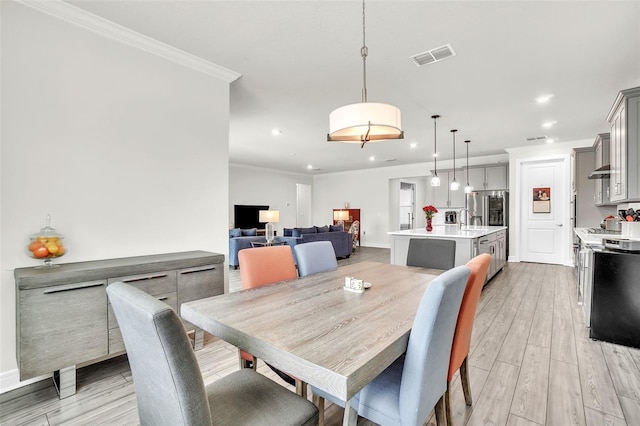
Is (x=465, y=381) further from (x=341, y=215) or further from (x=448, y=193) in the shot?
(x=341, y=215)

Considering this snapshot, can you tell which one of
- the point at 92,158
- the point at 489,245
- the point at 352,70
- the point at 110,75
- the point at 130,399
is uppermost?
the point at 352,70

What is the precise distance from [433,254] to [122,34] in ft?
10.7

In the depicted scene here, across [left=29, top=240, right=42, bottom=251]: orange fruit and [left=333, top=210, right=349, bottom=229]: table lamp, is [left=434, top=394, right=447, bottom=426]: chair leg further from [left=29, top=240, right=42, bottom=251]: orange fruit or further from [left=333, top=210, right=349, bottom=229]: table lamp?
[left=333, top=210, right=349, bottom=229]: table lamp

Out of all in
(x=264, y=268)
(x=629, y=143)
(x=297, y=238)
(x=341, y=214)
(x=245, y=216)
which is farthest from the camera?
(x=341, y=214)

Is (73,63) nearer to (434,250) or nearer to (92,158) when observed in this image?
(92,158)

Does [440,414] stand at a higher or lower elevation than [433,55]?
lower

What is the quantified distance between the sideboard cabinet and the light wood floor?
0.22 m

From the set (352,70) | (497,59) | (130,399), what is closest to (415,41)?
(352,70)

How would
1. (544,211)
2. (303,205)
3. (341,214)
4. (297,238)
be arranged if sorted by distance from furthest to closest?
(303,205), (341,214), (297,238), (544,211)

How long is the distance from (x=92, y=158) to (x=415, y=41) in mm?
2837

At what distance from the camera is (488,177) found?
24.3 ft

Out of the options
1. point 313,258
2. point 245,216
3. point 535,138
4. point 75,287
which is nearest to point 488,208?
point 535,138

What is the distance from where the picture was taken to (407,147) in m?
6.84

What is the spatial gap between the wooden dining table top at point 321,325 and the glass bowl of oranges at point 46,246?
1287 mm
